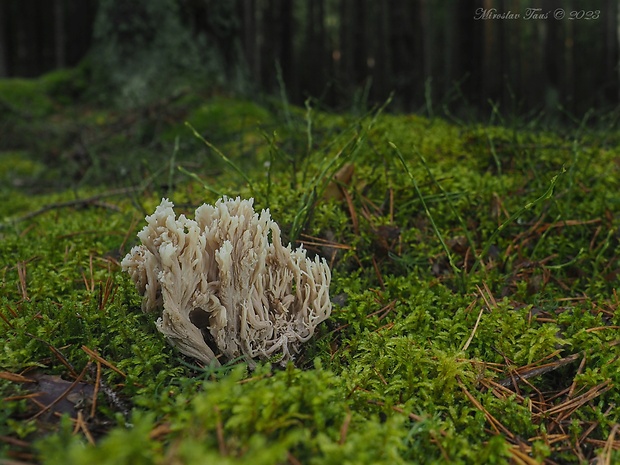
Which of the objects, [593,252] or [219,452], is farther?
[593,252]

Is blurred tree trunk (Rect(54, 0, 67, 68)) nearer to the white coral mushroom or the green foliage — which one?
the green foliage

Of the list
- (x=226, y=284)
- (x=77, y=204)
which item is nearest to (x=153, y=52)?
(x=77, y=204)

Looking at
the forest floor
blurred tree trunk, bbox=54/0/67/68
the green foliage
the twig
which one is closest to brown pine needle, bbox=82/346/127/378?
the forest floor

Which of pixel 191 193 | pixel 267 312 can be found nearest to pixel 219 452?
pixel 267 312

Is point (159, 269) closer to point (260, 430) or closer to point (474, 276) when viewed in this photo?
point (260, 430)

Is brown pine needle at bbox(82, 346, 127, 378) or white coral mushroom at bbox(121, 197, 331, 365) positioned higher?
white coral mushroom at bbox(121, 197, 331, 365)

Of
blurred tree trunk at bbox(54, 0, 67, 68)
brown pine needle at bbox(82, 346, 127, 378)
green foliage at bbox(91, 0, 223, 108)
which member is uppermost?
blurred tree trunk at bbox(54, 0, 67, 68)

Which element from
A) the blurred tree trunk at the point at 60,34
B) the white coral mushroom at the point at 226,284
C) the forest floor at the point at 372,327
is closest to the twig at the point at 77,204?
the forest floor at the point at 372,327
